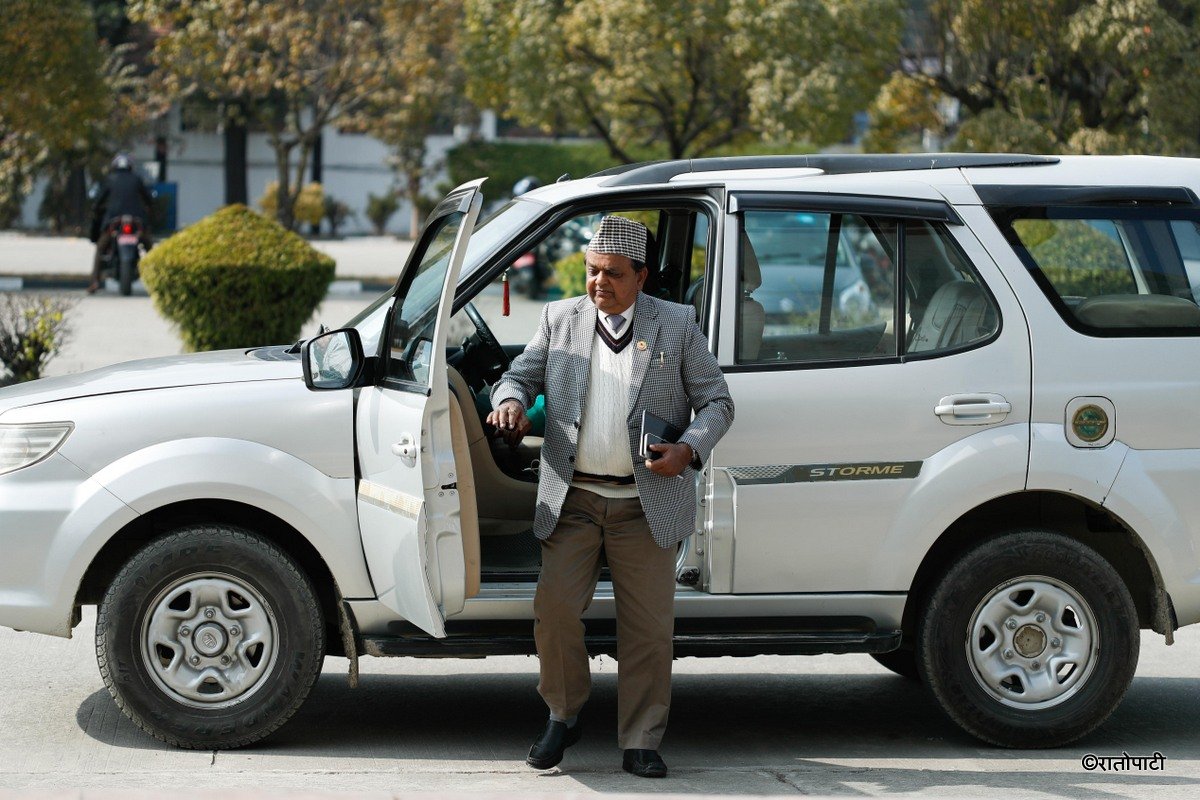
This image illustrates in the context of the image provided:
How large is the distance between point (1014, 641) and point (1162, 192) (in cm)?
161

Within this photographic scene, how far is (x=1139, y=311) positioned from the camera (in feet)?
18.1

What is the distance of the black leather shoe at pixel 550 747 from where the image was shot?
5250 millimetres

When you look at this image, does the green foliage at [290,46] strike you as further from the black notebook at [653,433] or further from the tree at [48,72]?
the black notebook at [653,433]

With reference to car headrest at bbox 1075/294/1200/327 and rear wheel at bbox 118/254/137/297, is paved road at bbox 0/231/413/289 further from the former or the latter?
car headrest at bbox 1075/294/1200/327

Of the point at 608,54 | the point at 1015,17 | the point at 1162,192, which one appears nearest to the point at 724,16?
the point at 608,54

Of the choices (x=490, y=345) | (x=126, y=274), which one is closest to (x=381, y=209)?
(x=126, y=274)

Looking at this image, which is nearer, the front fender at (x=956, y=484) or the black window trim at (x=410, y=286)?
the black window trim at (x=410, y=286)

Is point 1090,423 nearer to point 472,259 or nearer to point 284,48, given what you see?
point 472,259

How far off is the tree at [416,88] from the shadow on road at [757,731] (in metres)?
24.8

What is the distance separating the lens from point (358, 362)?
5.24 metres

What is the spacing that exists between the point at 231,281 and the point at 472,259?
7.95m

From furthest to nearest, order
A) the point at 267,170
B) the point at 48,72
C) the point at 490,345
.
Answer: the point at 267,170, the point at 48,72, the point at 490,345

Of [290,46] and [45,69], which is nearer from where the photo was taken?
[45,69]

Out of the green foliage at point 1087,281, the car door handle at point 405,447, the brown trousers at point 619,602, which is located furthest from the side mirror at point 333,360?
the green foliage at point 1087,281
